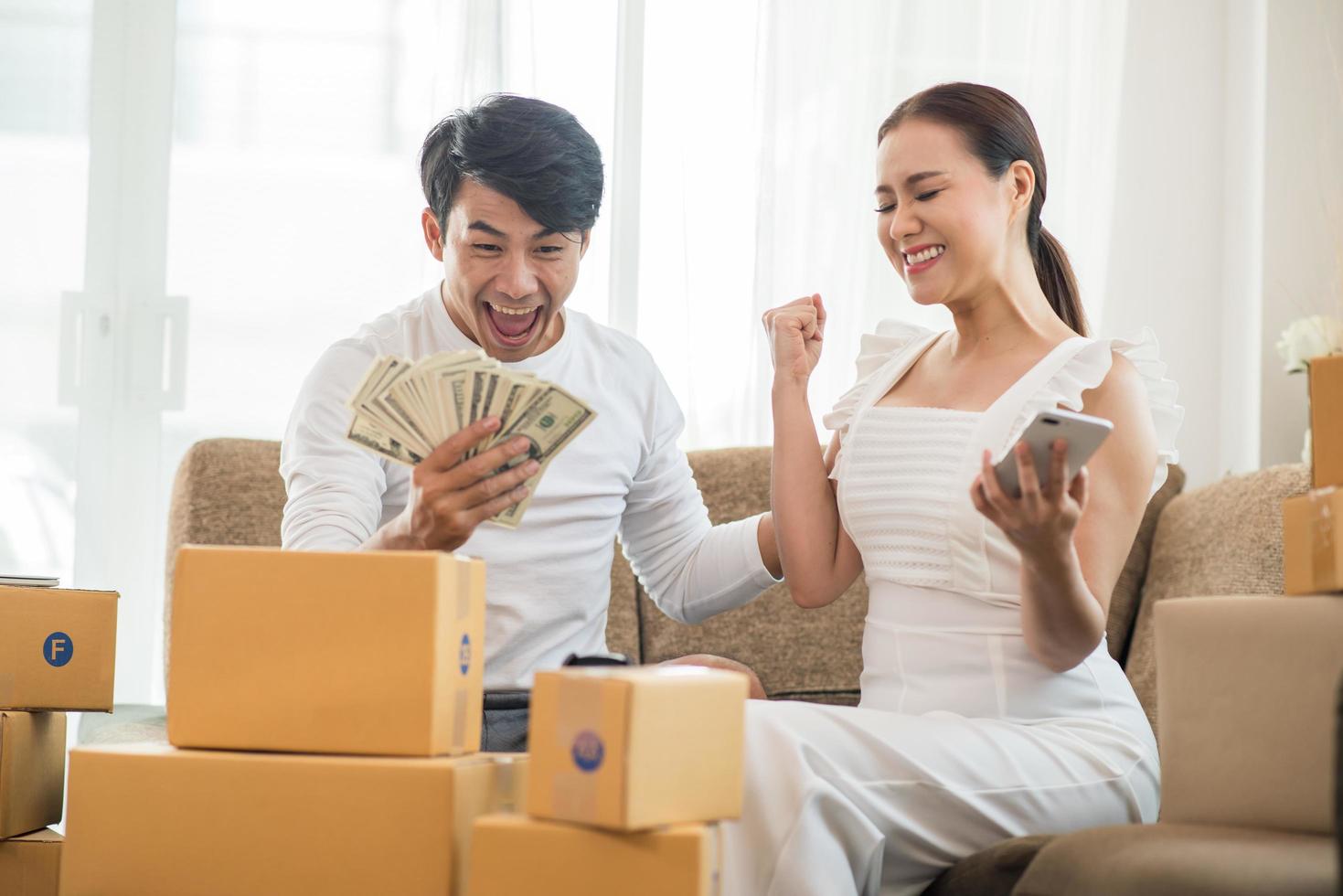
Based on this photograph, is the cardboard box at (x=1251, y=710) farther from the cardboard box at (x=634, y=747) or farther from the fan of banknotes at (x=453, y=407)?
the fan of banknotes at (x=453, y=407)

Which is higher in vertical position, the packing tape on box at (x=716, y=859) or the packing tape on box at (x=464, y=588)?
the packing tape on box at (x=464, y=588)

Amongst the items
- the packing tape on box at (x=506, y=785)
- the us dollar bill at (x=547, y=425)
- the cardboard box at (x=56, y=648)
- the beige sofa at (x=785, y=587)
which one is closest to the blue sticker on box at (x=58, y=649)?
the cardboard box at (x=56, y=648)

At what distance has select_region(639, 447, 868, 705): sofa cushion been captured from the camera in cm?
262

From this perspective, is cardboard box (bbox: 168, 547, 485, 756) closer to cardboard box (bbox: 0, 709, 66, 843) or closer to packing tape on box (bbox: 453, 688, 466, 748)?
packing tape on box (bbox: 453, 688, 466, 748)

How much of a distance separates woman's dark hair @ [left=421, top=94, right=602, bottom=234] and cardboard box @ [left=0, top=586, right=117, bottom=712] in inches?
33.3

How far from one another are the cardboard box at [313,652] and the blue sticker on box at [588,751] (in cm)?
20

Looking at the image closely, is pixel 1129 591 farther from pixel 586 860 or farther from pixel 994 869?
pixel 586 860

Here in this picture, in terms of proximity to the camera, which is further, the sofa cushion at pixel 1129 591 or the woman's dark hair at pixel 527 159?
the sofa cushion at pixel 1129 591

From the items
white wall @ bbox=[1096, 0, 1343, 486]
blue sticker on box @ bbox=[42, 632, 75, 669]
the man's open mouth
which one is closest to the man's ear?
the man's open mouth

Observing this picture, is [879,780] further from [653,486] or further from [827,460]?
[653,486]

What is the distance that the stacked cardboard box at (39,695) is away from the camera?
1969 millimetres

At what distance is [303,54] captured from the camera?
3.56 meters

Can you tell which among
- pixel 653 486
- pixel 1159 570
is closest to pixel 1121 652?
pixel 1159 570

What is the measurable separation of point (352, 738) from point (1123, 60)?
3151 millimetres
